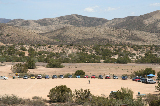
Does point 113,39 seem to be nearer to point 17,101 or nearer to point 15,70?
point 15,70

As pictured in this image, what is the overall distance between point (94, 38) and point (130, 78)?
87328mm

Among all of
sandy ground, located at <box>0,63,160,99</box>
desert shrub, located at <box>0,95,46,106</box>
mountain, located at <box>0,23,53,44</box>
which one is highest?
mountain, located at <box>0,23,53,44</box>

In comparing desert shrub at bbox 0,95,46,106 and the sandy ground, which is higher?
desert shrub at bbox 0,95,46,106

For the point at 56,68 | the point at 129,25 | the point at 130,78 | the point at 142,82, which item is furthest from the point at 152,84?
the point at 129,25

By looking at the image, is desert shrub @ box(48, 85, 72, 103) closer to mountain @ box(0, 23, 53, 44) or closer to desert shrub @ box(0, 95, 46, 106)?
desert shrub @ box(0, 95, 46, 106)

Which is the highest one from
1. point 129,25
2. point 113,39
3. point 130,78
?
point 129,25

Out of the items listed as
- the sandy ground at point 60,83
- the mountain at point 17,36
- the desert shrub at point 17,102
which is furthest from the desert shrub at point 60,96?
the mountain at point 17,36

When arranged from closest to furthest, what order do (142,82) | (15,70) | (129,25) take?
(142,82)
(15,70)
(129,25)

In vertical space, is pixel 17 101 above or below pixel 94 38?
below

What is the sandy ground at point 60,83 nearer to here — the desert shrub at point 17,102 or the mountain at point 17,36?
the desert shrub at point 17,102

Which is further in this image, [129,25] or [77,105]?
[129,25]

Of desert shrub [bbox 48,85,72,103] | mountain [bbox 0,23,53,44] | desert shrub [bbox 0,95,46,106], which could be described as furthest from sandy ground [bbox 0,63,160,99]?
mountain [bbox 0,23,53,44]

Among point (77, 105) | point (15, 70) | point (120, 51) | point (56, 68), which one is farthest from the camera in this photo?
point (120, 51)

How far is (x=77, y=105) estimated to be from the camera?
76.1ft
